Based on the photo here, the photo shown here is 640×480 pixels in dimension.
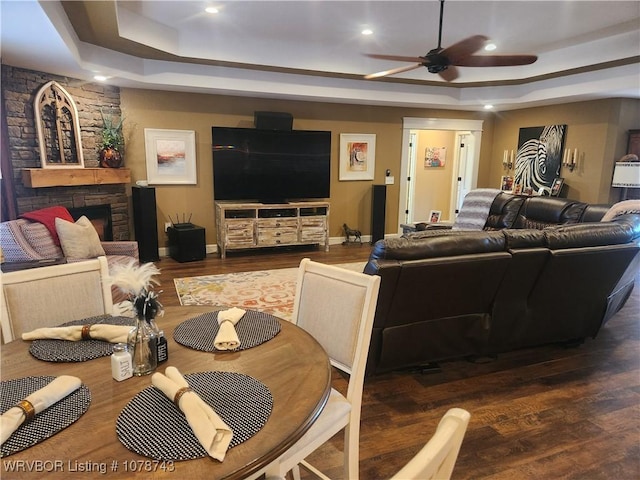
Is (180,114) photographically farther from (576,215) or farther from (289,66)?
(576,215)

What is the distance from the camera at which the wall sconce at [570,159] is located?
6.33m

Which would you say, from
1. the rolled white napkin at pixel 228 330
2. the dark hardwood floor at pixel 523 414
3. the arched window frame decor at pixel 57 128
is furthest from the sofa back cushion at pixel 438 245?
the arched window frame decor at pixel 57 128

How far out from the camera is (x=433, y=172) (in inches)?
344

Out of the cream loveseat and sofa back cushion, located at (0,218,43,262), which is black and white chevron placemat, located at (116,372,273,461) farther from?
sofa back cushion, located at (0,218,43,262)

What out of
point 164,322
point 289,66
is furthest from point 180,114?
point 164,322

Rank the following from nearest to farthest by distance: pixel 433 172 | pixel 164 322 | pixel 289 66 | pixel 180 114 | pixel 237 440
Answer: pixel 237 440, pixel 164 322, pixel 289 66, pixel 180 114, pixel 433 172

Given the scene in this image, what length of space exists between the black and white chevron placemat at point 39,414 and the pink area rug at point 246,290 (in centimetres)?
255

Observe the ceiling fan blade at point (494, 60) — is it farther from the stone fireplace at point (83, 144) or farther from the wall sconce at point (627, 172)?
the stone fireplace at point (83, 144)

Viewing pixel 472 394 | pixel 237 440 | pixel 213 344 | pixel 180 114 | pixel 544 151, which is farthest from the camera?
pixel 544 151

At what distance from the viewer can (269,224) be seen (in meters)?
6.10

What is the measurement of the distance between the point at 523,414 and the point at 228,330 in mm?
1875

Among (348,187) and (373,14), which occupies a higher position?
(373,14)

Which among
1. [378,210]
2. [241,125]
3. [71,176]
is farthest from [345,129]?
[71,176]

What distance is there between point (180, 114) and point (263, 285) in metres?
2.95
